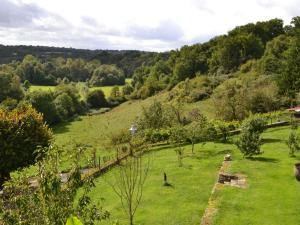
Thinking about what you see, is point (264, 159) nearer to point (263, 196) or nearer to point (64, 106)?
point (263, 196)

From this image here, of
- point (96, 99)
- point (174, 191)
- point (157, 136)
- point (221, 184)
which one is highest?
point (96, 99)

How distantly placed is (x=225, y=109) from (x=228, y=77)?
3607 cm

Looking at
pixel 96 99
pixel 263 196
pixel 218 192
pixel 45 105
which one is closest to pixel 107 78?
pixel 96 99

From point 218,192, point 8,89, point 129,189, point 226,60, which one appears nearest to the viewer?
point 129,189

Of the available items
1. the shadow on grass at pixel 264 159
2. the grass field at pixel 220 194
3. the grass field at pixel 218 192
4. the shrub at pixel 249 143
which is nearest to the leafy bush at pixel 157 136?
the grass field at pixel 218 192

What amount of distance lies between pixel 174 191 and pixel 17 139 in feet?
54.9

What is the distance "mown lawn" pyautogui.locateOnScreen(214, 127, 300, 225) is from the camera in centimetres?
2412

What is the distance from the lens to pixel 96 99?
117562mm

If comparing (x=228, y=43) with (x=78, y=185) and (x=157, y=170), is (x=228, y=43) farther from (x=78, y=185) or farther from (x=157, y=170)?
(x=78, y=185)

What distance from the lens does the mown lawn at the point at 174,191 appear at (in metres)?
26.0

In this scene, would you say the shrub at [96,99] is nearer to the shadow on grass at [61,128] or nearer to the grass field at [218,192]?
the shadow on grass at [61,128]

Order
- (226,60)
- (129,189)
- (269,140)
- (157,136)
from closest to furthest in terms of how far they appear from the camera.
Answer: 1. (129,189)
2. (269,140)
3. (157,136)
4. (226,60)

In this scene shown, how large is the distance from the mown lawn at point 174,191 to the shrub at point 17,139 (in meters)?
7.94

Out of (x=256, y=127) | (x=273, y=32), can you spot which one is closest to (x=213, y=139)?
(x=256, y=127)
